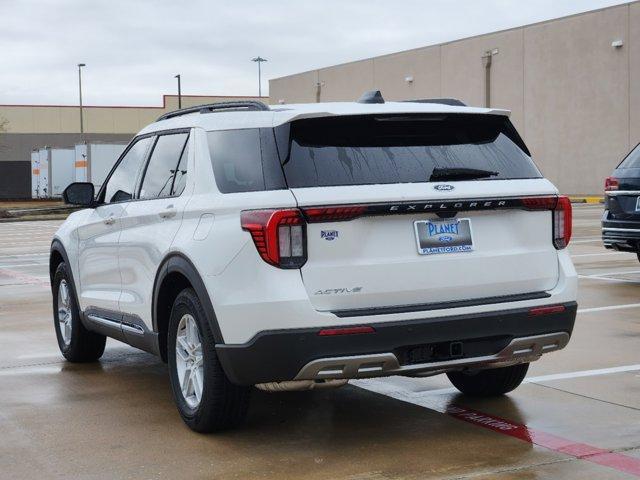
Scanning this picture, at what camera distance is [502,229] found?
19.3 ft

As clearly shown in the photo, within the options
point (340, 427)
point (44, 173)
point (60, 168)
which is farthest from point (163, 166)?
point (44, 173)

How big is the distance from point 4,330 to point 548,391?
224 inches

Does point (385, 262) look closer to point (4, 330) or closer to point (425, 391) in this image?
point (425, 391)

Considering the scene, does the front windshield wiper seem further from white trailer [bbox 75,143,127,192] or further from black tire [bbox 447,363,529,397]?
white trailer [bbox 75,143,127,192]

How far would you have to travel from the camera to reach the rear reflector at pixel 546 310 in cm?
585

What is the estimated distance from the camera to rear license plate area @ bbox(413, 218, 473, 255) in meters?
5.65

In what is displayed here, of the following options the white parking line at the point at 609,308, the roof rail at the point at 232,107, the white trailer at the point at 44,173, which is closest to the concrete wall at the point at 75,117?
the white trailer at the point at 44,173

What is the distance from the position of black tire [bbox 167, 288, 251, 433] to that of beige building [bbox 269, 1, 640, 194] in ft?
134

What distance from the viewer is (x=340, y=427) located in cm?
630

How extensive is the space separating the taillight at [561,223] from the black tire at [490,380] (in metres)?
0.96

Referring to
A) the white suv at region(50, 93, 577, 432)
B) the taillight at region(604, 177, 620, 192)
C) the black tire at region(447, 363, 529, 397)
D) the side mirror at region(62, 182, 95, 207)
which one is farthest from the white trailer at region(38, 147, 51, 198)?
the white suv at region(50, 93, 577, 432)

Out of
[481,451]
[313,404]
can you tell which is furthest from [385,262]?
[313,404]

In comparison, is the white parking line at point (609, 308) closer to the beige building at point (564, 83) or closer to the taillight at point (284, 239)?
the taillight at point (284, 239)

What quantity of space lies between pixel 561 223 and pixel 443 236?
847mm
